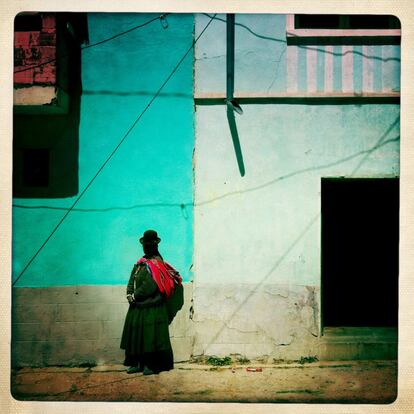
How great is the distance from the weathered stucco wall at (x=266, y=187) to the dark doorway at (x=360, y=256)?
0.53 m

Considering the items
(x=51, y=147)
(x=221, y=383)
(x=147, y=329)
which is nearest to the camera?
(x=221, y=383)

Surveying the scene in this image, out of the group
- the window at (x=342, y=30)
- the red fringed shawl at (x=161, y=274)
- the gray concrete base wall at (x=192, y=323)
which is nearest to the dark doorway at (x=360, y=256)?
the gray concrete base wall at (x=192, y=323)

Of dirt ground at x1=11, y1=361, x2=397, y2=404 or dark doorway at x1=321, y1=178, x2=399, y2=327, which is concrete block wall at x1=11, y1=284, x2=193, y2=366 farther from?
dark doorway at x1=321, y1=178, x2=399, y2=327

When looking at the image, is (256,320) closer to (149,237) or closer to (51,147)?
(149,237)

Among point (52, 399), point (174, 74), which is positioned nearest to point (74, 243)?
point (52, 399)

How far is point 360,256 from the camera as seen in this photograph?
666 cm

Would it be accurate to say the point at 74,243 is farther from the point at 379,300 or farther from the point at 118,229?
the point at 379,300

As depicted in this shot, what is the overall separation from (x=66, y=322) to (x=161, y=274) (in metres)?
1.36

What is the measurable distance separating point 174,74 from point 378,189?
9.92 feet

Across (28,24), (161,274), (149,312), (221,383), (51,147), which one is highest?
(28,24)

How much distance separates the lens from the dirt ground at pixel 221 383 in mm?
5379

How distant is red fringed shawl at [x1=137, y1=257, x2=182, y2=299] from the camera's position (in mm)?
5770

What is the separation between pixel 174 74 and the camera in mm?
6078

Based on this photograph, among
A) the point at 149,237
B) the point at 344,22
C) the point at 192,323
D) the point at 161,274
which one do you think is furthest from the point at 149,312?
the point at 344,22
